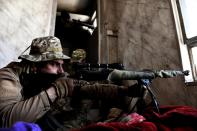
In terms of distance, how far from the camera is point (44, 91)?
3.14 ft

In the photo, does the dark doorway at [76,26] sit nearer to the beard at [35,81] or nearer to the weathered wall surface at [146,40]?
the weathered wall surface at [146,40]

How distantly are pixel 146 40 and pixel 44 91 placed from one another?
38.5 inches

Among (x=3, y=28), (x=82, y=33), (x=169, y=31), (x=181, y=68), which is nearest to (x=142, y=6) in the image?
(x=169, y=31)

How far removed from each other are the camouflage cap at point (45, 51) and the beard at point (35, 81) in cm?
10

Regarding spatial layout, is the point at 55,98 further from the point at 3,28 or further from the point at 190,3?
the point at 190,3

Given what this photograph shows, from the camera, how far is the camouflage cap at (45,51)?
109 centimetres

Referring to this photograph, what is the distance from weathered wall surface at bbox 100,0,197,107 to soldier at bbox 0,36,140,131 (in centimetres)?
44

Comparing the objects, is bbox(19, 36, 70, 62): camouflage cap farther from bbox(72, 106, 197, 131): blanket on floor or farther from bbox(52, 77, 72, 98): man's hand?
bbox(72, 106, 197, 131): blanket on floor

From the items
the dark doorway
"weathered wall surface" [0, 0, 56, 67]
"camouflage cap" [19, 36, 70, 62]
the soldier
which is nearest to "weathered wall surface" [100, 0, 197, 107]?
the soldier

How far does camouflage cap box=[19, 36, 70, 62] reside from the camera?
1095 millimetres

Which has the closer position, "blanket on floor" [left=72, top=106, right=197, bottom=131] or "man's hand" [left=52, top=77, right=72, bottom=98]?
"blanket on floor" [left=72, top=106, right=197, bottom=131]

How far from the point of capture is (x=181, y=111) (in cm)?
71

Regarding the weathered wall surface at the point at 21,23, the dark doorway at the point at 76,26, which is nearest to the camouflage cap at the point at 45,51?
the weathered wall surface at the point at 21,23

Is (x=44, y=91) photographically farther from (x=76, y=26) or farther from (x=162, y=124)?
(x=76, y=26)
